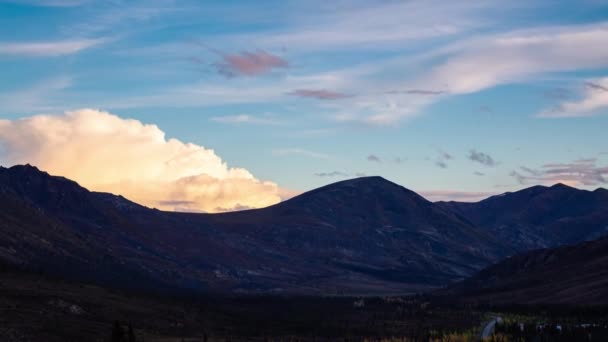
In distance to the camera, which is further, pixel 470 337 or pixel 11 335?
pixel 470 337

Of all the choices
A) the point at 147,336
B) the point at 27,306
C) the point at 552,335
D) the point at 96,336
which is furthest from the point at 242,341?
the point at 552,335

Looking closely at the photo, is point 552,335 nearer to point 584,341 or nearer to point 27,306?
point 584,341

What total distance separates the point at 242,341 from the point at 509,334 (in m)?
60.0

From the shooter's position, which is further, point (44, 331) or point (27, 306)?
point (27, 306)

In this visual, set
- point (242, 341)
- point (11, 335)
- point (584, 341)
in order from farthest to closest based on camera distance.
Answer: point (242, 341) → point (584, 341) → point (11, 335)

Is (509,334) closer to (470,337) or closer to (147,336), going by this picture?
(470,337)

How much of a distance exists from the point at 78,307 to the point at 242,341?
43679mm

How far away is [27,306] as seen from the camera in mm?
186000

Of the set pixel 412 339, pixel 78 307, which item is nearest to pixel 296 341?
pixel 412 339

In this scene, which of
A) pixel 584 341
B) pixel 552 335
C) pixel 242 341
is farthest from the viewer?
pixel 242 341

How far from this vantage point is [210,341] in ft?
601

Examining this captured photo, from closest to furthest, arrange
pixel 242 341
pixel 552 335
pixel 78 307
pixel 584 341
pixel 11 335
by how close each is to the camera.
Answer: pixel 11 335 < pixel 584 341 < pixel 552 335 < pixel 242 341 < pixel 78 307

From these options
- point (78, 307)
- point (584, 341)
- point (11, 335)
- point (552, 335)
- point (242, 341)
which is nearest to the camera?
point (11, 335)

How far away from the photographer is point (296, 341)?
188 meters
